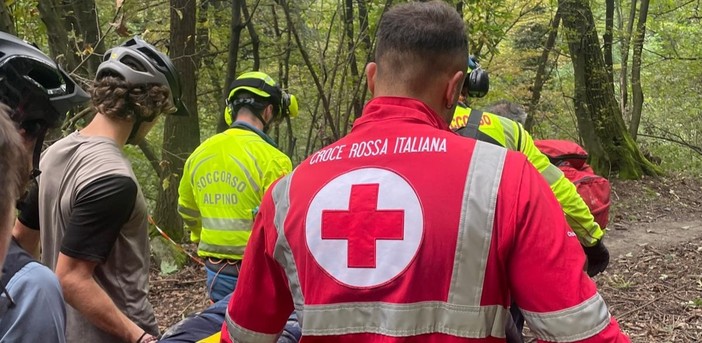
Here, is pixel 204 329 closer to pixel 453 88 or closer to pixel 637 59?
pixel 453 88

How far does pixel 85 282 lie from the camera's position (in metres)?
2.32

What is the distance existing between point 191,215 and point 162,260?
3747 millimetres

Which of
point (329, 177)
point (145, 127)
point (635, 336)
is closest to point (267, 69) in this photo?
point (635, 336)

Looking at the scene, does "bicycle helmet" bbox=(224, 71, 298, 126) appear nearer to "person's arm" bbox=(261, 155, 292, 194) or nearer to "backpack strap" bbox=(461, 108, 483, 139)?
"person's arm" bbox=(261, 155, 292, 194)

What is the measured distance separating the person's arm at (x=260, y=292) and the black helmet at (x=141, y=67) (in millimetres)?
1026

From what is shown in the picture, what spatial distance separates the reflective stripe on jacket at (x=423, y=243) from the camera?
4.95ft

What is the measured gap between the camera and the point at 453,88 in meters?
1.83

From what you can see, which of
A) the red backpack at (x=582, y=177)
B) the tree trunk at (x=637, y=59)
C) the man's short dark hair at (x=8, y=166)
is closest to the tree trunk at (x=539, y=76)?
the tree trunk at (x=637, y=59)

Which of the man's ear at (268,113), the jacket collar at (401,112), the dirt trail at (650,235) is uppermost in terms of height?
the jacket collar at (401,112)

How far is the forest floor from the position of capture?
5.68 m

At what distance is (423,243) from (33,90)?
1.23 m

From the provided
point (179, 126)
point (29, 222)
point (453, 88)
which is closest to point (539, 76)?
point (179, 126)

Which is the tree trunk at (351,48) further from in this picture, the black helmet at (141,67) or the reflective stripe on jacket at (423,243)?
the reflective stripe on jacket at (423,243)

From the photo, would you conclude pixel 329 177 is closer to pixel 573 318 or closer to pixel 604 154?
pixel 573 318
